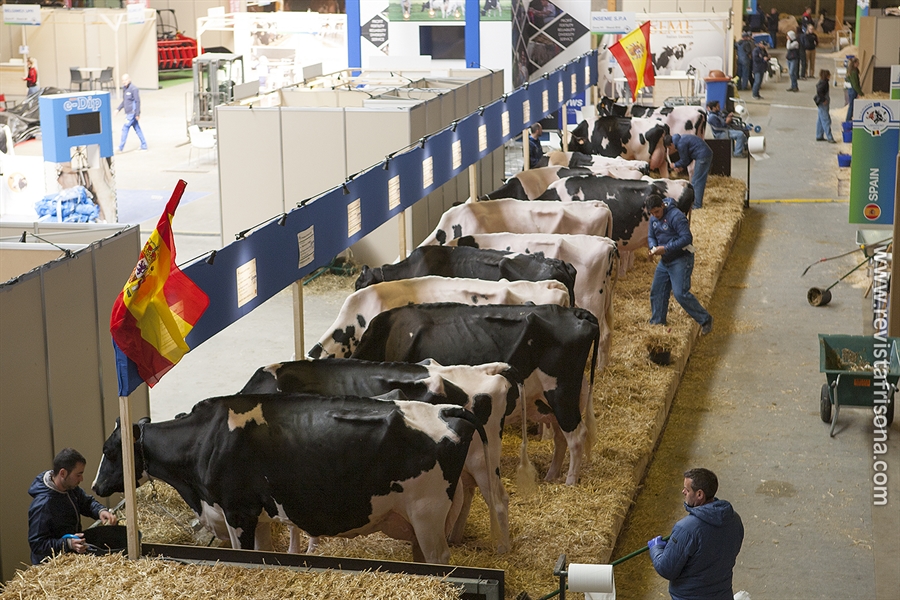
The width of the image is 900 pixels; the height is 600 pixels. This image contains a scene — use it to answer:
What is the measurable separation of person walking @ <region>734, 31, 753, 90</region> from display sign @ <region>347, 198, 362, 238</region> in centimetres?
3028

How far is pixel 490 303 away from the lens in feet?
31.9

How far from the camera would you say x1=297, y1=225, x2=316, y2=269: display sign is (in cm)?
860

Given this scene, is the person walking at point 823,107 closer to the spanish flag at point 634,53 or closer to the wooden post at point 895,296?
the spanish flag at point 634,53

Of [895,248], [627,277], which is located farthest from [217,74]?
[895,248]

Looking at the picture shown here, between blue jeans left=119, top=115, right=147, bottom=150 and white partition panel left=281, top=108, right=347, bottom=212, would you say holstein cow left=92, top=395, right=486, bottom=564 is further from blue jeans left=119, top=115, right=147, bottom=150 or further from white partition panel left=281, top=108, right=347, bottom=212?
blue jeans left=119, top=115, right=147, bottom=150

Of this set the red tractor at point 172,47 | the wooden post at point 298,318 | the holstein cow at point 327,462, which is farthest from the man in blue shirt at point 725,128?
the red tractor at point 172,47

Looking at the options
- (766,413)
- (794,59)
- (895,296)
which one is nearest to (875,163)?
(895,296)

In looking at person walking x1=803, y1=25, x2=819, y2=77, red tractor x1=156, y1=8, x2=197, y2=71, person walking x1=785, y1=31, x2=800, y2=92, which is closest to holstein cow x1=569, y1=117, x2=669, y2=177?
person walking x1=785, y1=31, x2=800, y2=92

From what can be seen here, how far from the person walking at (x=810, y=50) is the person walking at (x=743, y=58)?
3.23 metres

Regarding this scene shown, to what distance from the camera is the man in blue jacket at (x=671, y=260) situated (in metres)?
12.5

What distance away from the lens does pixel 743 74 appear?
37781 millimetres

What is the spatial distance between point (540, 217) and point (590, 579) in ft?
24.4

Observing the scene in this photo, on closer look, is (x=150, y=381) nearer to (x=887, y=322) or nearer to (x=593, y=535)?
Answer: (x=593, y=535)

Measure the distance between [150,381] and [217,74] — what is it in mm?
23022
